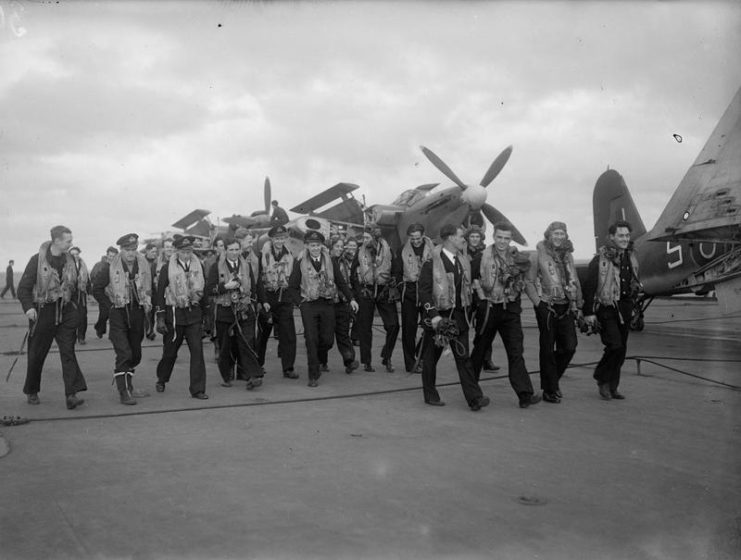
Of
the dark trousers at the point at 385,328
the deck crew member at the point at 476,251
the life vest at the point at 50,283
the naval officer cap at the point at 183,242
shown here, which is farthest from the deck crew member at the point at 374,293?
the life vest at the point at 50,283

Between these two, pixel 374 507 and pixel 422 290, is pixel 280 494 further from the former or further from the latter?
pixel 422 290

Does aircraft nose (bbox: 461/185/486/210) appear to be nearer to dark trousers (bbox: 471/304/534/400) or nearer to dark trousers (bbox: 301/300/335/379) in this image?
dark trousers (bbox: 301/300/335/379)

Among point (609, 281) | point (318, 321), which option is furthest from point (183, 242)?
point (609, 281)

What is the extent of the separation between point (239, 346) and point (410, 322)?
93.5 inches

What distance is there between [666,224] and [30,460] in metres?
10.7

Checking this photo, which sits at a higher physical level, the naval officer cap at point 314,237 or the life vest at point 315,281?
the naval officer cap at point 314,237

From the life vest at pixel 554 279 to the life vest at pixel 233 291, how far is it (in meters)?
3.41

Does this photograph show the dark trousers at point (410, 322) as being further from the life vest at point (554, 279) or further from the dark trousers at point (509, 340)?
the life vest at point (554, 279)

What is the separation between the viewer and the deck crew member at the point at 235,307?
7.91m

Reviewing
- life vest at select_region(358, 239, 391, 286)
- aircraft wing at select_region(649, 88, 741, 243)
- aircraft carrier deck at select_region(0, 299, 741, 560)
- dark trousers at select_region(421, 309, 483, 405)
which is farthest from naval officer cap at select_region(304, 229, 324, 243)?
aircraft wing at select_region(649, 88, 741, 243)

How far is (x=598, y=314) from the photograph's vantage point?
720 centimetres

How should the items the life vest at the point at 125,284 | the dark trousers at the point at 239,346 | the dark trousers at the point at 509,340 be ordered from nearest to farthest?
1. the dark trousers at the point at 509,340
2. the life vest at the point at 125,284
3. the dark trousers at the point at 239,346

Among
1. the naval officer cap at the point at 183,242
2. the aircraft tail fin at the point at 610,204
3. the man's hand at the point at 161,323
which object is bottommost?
the man's hand at the point at 161,323

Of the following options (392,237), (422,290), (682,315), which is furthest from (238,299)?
(682,315)
